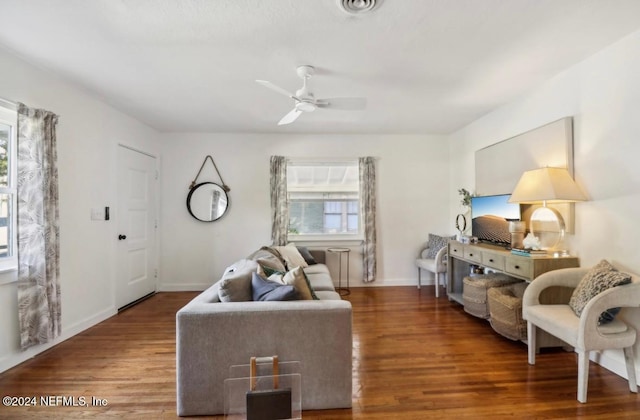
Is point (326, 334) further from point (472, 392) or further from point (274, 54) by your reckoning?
point (274, 54)

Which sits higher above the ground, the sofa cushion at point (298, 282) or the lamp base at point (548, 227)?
the lamp base at point (548, 227)

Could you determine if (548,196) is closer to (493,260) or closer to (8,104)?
(493,260)

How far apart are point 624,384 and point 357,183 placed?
143 inches

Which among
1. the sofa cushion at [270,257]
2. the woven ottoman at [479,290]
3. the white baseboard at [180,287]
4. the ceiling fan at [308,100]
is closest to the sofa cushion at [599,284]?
the woven ottoman at [479,290]

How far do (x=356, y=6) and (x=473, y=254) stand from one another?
9.28 feet

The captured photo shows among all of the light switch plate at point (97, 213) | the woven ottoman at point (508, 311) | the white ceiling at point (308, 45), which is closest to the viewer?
the white ceiling at point (308, 45)

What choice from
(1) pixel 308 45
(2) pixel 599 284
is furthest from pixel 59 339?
(2) pixel 599 284

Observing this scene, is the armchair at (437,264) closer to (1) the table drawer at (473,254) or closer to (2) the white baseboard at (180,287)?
(1) the table drawer at (473,254)

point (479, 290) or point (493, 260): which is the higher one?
point (493, 260)

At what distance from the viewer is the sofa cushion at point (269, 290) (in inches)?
75.6

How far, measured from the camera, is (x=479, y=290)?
3184mm

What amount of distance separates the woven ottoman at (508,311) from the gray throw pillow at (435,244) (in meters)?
1.37

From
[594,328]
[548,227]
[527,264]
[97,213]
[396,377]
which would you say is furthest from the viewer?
[97,213]

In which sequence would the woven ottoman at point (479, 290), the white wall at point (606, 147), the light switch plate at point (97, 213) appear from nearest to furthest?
the white wall at point (606, 147)
the woven ottoman at point (479, 290)
the light switch plate at point (97, 213)
